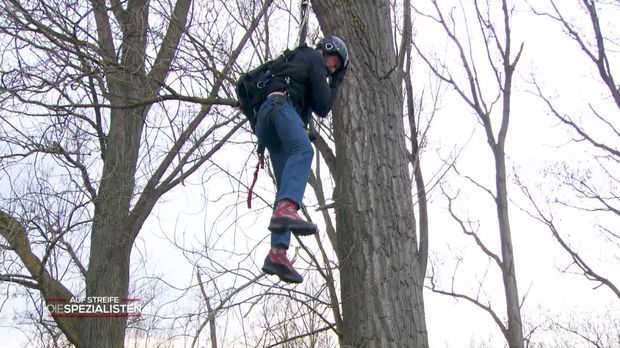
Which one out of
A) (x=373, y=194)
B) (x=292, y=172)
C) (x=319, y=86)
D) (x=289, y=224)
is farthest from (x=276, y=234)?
(x=319, y=86)

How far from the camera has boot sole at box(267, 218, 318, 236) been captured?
3264 mm

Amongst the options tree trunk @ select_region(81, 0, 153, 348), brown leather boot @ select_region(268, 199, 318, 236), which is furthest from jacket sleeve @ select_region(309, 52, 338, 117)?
tree trunk @ select_region(81, 0, 153, 348)

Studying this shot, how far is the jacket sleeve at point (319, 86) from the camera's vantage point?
379 cm

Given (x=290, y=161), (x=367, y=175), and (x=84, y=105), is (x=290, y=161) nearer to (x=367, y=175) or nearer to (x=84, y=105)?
(x=367, y=175)

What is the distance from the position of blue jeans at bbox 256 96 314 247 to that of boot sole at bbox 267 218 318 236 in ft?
0.32

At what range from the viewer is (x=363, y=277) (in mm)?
3801

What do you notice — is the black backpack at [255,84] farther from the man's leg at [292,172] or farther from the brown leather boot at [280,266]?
the brown leather boot at [280,266]

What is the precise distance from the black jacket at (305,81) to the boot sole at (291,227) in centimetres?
79

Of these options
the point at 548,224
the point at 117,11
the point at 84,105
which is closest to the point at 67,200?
the point at 117,11

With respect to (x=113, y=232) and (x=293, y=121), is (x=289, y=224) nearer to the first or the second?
(x=293, y=121)

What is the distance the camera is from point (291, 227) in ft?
Result: 10.7

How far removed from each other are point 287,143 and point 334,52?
2.16 feet

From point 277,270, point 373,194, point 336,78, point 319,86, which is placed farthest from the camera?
point 336,78

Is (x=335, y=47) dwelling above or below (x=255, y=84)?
above
